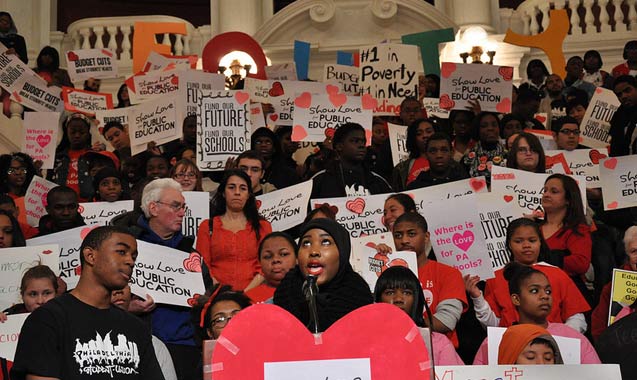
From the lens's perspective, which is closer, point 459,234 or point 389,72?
point 459,234

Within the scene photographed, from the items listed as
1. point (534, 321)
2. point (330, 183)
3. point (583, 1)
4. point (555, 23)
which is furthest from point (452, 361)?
point (583, 1)

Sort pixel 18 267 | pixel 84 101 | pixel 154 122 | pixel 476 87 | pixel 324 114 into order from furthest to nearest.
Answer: pixel 84 101, pixel 476 87, pixel 154 122, pixel 324 114, pixel 18 267

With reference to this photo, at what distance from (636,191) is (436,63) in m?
4.98

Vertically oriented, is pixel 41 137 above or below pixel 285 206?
above

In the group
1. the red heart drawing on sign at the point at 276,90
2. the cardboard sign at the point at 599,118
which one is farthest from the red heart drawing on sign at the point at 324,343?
the red heart drawing on sign at the point at 276,90

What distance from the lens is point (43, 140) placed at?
11766 mm

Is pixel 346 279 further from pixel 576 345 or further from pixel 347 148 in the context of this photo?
pixel 347 148

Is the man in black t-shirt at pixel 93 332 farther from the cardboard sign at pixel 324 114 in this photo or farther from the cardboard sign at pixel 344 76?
the cardboard sign at pixel 344 76

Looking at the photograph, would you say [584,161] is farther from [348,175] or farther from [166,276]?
[166,276]

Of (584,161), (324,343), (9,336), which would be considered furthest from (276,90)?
(324,343)

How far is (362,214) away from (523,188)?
117 centimetres

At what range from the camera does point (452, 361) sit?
644 centimetres

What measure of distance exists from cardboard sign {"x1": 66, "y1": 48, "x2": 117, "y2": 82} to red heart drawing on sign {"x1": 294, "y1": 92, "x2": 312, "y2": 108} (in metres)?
3.50

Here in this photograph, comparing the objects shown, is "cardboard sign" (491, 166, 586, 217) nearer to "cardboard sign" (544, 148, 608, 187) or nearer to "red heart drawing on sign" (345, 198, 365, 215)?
"red heart drawing on sign" (345, 198, 365, 215)
